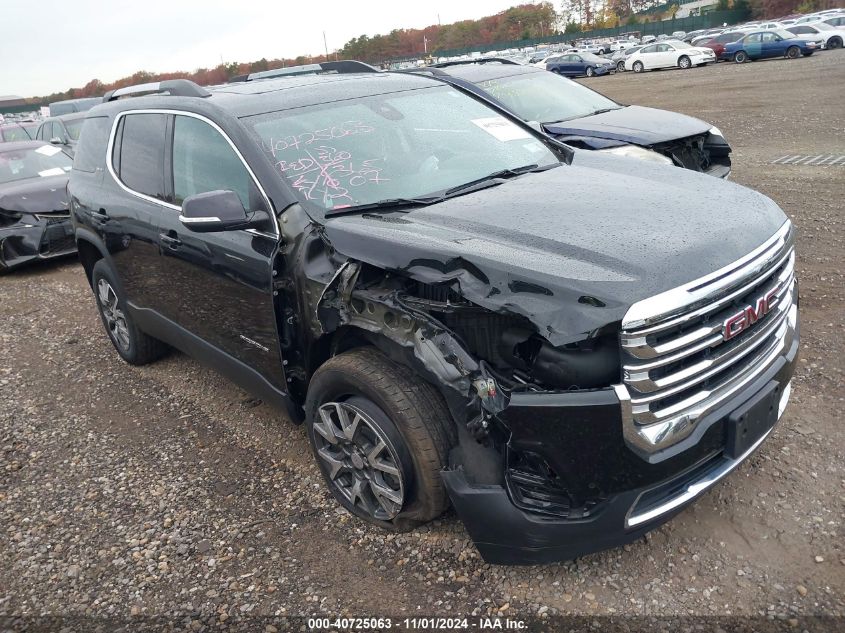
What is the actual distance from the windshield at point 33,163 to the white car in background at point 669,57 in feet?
100

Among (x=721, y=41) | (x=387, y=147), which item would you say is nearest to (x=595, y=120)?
(x=387, y=147)

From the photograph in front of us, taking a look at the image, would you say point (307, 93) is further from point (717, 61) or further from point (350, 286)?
point (717, 61)

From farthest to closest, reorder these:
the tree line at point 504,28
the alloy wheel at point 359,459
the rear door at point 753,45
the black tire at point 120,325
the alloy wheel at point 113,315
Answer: the tree line at point 504,28, the rear door at point 753,45, the alloy wheel at point 113,315, the black tire at point 120,325, the alloy wheel at point 359,459

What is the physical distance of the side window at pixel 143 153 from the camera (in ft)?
13.5

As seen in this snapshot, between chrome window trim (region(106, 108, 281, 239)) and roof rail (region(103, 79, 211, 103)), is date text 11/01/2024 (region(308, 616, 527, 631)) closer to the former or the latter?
chrome window trim (region(106, 108, 281, 239))

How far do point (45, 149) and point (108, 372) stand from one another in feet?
20.2

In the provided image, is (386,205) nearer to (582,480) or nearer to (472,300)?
(472,300)

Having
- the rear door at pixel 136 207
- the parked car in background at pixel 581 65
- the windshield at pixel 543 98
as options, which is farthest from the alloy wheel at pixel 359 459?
the parked car in background at pixel 581 65

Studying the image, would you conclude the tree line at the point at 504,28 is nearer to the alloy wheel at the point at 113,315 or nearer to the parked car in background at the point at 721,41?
the parked car in background at the point at 721,41

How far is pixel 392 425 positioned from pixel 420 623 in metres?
0.76

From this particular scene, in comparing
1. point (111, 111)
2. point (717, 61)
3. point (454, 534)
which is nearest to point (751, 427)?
point (454, 534)

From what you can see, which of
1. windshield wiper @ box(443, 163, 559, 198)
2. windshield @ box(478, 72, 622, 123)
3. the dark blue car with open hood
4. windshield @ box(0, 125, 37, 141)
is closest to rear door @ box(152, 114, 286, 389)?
windshield wiper @ box(443, 163, 559, 198)

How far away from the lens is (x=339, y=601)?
2799mm

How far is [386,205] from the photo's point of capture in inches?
125
